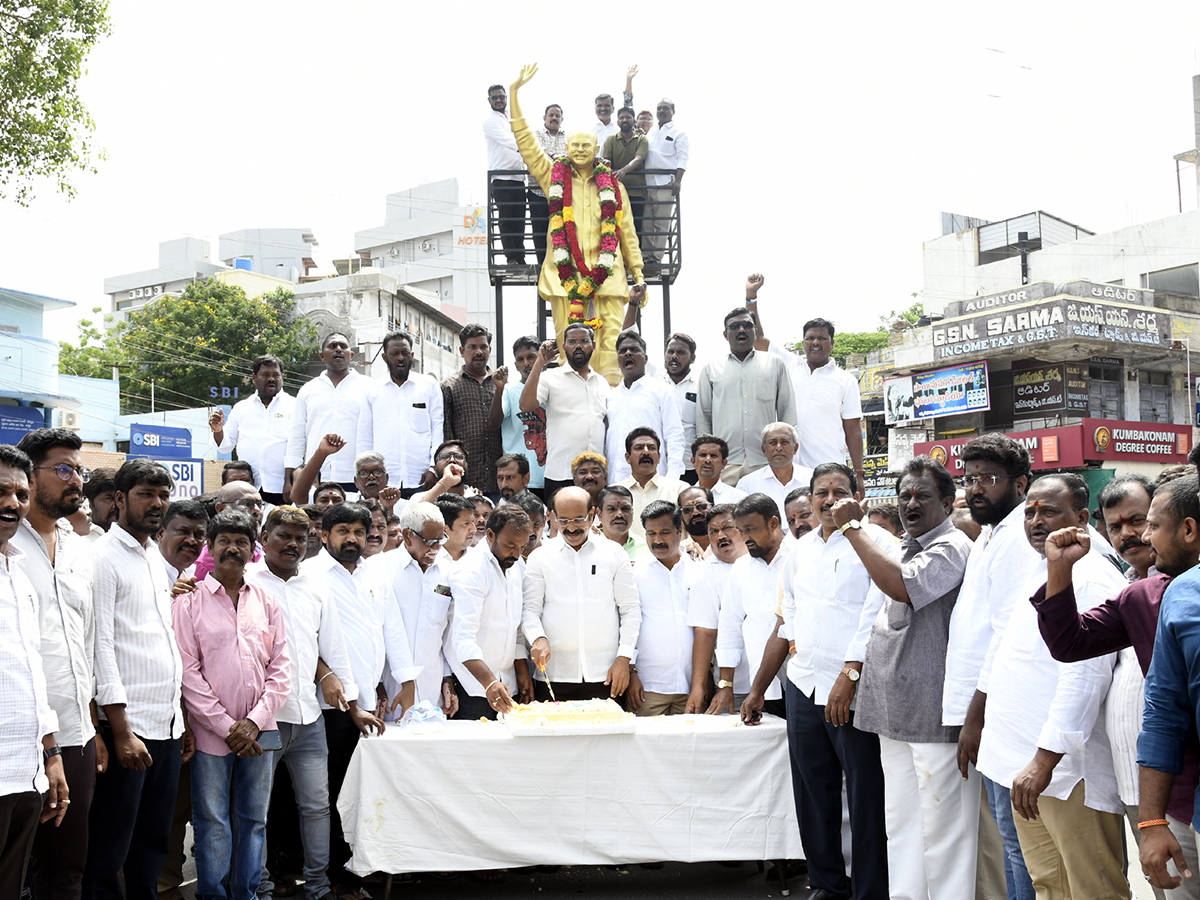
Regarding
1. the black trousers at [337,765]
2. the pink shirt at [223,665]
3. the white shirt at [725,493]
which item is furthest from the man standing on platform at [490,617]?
the white shirt at [725,493]

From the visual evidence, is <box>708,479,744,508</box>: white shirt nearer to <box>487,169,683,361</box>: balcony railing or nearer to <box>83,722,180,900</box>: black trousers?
<box>83,722,180,900</box>: black trousers

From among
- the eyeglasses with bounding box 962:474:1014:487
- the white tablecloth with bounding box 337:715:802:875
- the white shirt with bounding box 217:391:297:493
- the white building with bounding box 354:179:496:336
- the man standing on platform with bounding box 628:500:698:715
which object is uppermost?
the white building with bounding box 354:179:496:336

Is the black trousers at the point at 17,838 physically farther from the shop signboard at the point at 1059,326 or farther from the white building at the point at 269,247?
the white building at the point at 269,247

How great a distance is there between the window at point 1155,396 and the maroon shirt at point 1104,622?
1151 inches

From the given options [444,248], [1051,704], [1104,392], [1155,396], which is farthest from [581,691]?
[444,248]

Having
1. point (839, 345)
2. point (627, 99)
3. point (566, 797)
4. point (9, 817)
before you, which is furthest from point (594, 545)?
point (839, 345)

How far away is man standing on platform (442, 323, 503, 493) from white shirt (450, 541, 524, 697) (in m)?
2.69

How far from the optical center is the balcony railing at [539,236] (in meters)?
12.5

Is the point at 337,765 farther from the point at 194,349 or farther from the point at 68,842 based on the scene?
the point at 194,349

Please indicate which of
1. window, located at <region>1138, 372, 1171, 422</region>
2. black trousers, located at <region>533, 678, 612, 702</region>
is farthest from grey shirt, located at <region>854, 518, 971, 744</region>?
window, located at <region>1138, 372, 1171, 422</region>

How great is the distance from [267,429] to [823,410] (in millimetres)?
4819

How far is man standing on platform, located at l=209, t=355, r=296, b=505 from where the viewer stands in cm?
876

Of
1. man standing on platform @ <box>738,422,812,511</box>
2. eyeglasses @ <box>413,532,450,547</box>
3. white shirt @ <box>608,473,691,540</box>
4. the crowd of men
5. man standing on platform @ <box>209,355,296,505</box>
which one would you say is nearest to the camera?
the crowd of men

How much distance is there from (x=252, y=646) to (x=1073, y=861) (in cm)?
355
